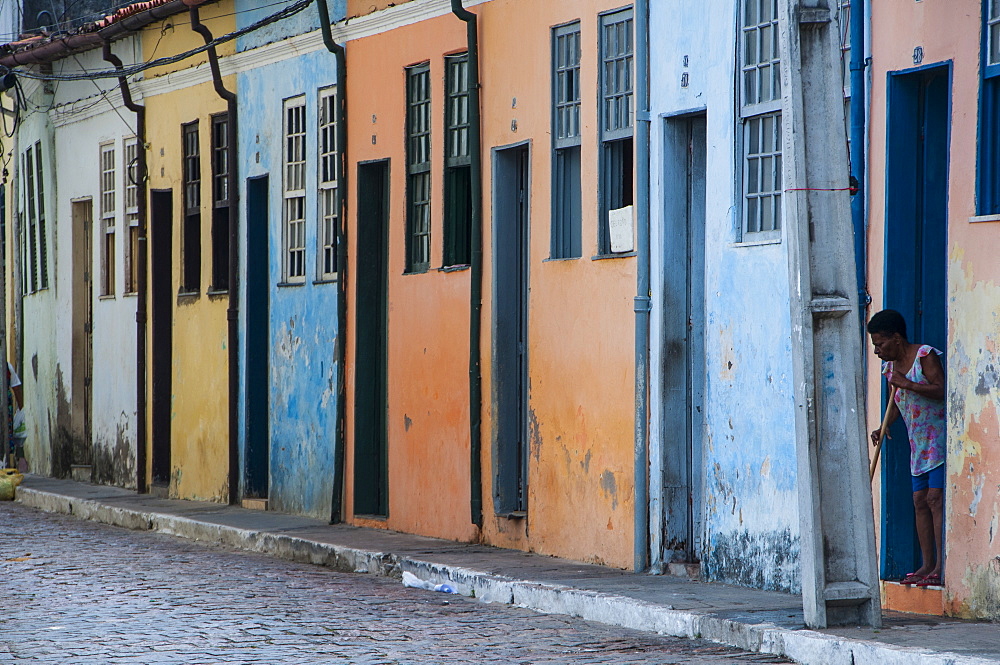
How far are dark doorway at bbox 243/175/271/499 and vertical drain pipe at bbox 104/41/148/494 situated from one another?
9.50ft

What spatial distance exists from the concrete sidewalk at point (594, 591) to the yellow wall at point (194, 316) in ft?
3.50

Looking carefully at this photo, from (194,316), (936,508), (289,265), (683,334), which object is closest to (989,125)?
(936,508)

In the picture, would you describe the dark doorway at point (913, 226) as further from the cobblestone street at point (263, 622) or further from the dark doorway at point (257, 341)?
the dark doorway at point (257, 341)

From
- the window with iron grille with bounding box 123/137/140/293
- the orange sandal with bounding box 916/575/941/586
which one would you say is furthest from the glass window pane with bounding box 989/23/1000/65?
the window with iron grille with bounding box 123/137/140/293

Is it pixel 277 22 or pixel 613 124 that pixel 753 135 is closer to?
pixel 613 124

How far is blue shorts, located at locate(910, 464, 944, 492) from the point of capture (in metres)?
9.87

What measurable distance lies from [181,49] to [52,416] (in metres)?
7.00

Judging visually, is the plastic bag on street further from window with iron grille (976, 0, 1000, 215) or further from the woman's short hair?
window with iron grille (976, 0, 1000, 215)

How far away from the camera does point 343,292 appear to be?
16391 mm

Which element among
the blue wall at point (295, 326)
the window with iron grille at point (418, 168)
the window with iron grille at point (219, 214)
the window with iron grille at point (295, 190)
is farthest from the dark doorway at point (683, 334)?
the window with iron grille at point (219, 214)

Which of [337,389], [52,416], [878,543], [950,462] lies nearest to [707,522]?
[878,543]

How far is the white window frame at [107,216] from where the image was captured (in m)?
22.4

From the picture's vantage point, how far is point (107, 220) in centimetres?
2261

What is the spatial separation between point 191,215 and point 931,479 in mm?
11905
